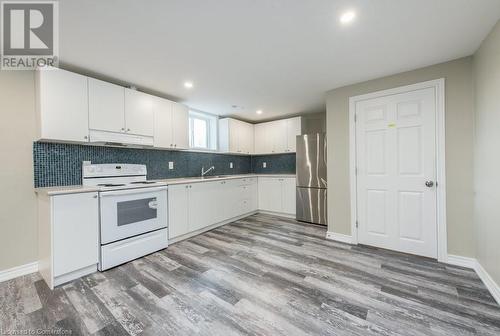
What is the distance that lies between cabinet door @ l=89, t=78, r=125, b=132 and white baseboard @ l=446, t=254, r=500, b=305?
418 cm

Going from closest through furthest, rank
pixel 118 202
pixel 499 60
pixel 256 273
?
pixel 499 60 < pixel 256 273 < pixel 118 202

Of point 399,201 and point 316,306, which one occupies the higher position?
point 399,201

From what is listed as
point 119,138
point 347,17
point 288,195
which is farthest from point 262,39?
point 288,195

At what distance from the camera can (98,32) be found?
5.65 feet

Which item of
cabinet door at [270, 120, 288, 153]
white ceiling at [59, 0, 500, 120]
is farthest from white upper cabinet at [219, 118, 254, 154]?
white ceiling at [59, 0, 500, 120]

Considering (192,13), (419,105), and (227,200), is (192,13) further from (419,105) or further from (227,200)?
(227,200)

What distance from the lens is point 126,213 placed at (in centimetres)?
240

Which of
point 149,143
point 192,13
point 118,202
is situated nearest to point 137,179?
point 149,143

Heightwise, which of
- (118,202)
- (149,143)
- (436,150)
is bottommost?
(118,202)

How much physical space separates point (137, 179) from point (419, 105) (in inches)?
156

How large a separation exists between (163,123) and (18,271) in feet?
7.63

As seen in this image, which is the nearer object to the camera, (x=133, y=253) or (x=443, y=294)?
(x=443, y=294)

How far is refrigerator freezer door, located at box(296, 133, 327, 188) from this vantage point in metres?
3.80

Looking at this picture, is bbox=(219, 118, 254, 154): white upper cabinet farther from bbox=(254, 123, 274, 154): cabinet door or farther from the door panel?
the door panel
